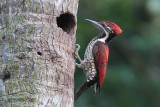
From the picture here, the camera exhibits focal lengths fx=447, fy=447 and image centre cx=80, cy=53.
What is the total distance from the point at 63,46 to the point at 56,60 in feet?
0.86

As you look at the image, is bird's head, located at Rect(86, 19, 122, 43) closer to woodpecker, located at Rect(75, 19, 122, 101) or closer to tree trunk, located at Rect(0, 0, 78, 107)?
woodpecker, located at Rect(75, 19, 122, 101)

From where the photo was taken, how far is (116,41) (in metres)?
11.5

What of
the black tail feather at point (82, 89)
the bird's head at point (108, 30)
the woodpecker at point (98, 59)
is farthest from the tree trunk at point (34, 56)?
the bird's head at point (108, 30)

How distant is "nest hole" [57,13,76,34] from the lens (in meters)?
6.04

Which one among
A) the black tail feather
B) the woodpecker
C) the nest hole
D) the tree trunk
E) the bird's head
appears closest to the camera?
the tree trunk

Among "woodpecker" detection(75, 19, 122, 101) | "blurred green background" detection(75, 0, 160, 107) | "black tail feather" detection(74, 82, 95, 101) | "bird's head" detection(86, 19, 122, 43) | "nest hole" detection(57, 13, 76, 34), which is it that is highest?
"nest hole" detection(57, 13, 76, 34)

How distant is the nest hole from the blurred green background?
4.23 meters

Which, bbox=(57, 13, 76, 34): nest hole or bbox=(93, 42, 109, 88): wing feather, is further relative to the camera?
bbox=(93, 42, 109, 88): wing feather

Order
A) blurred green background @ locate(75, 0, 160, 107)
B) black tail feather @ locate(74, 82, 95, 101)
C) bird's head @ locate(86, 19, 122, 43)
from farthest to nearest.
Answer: blurred green background @ locate(75, 0, 160, 107) < bird's head @ locate(86, 19, 122, 43) < black tail feather @ locate(74, 82, 95, 101)

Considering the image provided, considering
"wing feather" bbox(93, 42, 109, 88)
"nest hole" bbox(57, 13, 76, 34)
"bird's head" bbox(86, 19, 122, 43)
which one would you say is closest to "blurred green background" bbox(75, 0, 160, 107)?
"bird's head" bbox(86, 19, 122, 43)

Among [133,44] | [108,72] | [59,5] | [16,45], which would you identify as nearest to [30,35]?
[16,45]

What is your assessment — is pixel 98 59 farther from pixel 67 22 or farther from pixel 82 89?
pixel 67 22

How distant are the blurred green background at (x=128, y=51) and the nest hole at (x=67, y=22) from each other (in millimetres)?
4225

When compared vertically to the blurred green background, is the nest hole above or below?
above
